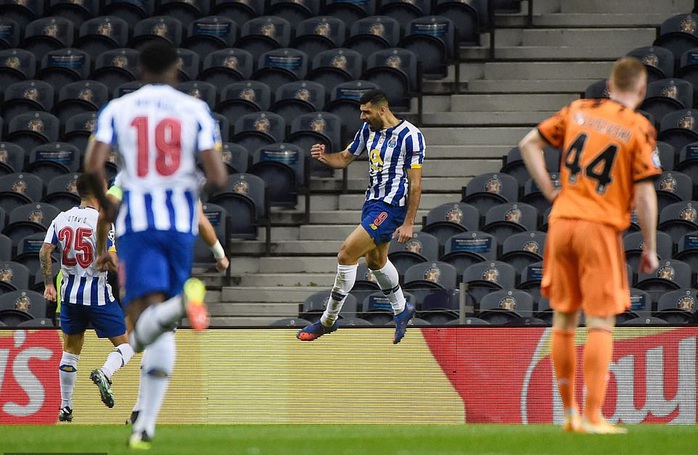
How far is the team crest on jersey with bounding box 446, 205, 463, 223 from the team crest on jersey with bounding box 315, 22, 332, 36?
15.6ft

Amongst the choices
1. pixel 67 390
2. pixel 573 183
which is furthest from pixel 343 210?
pixel 573 183

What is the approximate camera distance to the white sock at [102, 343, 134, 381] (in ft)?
38.9

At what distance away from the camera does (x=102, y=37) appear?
20312mm

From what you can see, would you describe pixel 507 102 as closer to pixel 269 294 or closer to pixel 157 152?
pixel 269 294

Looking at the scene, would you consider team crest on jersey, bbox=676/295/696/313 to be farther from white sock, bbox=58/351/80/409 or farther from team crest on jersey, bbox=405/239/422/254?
white sock, bbox=58/351/80/409

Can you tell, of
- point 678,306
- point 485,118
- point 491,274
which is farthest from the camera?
point 485,118

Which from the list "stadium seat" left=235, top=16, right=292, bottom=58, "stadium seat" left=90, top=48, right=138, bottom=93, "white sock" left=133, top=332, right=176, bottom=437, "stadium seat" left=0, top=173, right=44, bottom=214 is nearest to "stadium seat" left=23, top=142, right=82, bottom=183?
"stadium seat" left=0, top=173, right=44, bottom=214

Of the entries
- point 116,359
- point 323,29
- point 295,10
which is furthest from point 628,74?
point 295,10

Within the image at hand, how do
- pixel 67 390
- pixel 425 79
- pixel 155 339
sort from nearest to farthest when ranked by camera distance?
pixel 155 339, pixel 67 390, pixel 425 79

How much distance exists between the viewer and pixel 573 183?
737 cm

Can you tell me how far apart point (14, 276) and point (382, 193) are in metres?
5.83

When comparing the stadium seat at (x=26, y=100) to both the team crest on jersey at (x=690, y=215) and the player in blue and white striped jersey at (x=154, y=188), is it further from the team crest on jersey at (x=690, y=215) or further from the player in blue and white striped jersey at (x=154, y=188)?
the player in blue and white striped jersey at (x=154, y=188)

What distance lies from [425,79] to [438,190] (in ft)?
7.64

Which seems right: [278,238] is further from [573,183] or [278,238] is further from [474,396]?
[573,183]
